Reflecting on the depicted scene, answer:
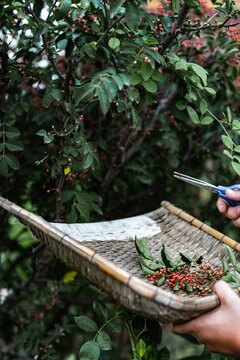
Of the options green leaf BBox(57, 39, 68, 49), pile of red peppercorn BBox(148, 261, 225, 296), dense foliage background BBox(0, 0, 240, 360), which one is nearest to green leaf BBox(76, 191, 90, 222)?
dense foliage background BBox(0, 0, 240, 360)

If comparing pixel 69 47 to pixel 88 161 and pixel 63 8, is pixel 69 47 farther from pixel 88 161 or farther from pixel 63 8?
pixel 88 161

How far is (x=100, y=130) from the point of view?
54.1 inches

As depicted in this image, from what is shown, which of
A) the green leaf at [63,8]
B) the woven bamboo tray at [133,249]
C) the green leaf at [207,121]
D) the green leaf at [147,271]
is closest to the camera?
the woven bamboo tray at [133,249]

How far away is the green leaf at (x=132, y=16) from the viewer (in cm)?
77

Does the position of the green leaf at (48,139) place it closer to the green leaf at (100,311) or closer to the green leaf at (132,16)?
the green leaf at (132,16)

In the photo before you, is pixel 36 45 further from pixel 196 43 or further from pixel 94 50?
pixel 196 43

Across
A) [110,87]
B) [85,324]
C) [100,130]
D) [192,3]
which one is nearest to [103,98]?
[110,87]

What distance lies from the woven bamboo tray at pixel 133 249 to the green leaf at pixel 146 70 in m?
0.38

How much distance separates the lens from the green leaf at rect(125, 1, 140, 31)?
0.77m

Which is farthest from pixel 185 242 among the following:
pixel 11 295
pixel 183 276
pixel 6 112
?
pixel 11 295

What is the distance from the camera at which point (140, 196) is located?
1.58m

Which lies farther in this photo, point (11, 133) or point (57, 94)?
point (11, 133)

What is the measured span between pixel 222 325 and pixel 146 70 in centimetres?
54

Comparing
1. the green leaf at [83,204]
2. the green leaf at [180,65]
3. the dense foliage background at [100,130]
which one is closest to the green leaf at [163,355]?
the dense foliage background at [100,130]
